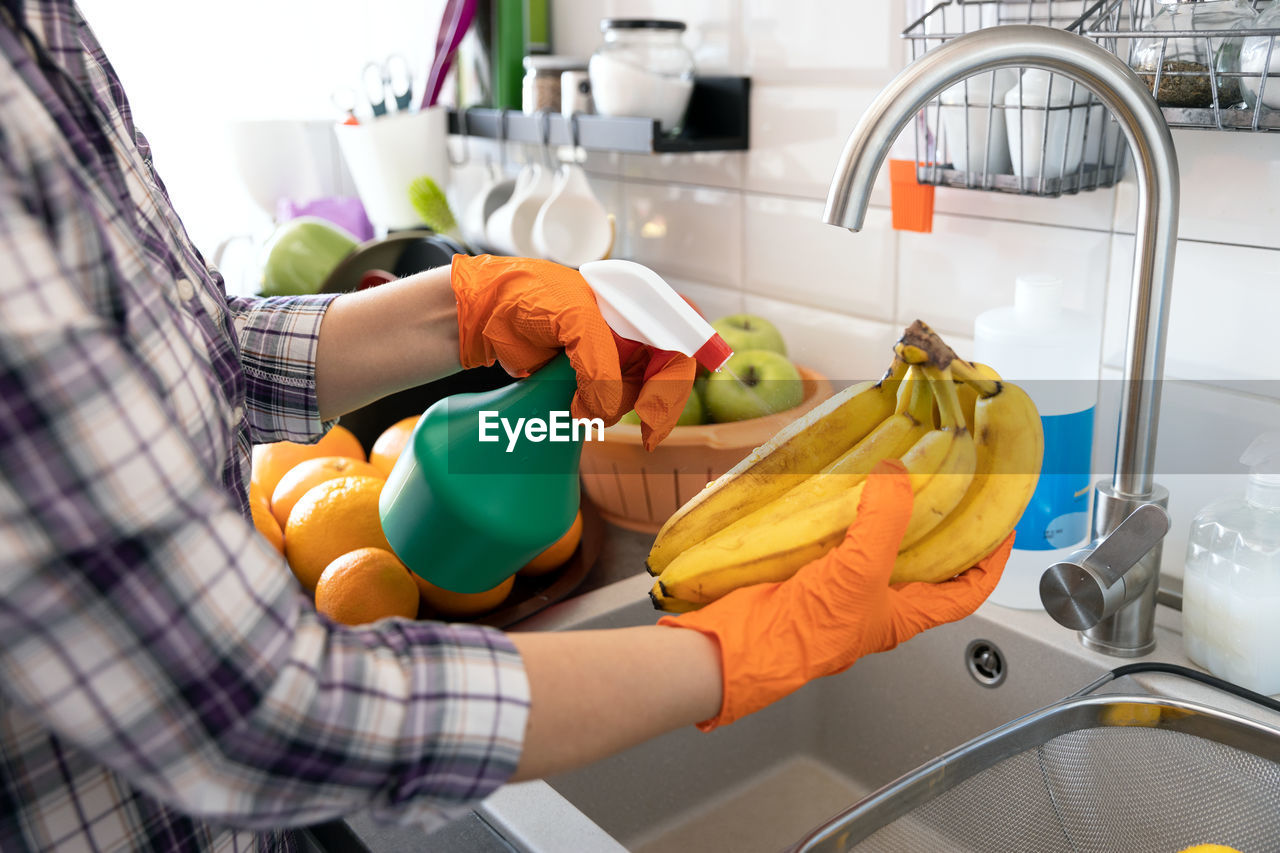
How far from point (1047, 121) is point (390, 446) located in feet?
2.44

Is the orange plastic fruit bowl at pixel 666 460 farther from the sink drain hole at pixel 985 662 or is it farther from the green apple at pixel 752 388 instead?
the sink drain hole at pixel 985 662

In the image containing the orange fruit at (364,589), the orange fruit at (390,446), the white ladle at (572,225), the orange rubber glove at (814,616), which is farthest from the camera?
the white ladle at (572,225)

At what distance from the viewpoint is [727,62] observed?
4.35 ft

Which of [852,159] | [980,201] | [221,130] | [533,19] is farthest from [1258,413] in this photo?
[221,130]

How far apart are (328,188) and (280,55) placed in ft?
0.80

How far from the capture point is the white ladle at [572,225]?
4.64ft

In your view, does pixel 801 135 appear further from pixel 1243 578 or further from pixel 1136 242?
pixel 1243 578

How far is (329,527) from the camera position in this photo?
39.6 inches

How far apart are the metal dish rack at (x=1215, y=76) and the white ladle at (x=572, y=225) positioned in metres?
0.73

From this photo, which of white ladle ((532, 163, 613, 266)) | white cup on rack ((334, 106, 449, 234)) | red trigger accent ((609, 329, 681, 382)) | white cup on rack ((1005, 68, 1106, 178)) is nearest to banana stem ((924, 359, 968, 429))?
red trigger accent ((609, 329, 681, 382))

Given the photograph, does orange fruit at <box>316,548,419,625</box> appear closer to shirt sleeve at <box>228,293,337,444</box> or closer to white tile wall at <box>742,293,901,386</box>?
shirt sleeve at <box>228,293,337,444</box>

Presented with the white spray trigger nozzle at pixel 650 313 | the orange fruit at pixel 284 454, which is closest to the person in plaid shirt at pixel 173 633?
the white spray trigger nozzle at pixel 650 313

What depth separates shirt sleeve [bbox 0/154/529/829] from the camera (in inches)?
16.4

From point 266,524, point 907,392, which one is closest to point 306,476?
point 266,524
